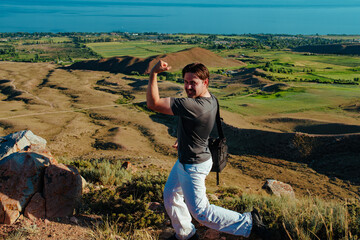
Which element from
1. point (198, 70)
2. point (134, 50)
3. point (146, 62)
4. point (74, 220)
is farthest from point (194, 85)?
point (134, 50)

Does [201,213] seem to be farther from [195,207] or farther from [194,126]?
[194,126]

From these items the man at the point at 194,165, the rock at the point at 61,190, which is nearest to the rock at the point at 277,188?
the man at the point at 194,165

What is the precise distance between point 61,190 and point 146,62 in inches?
2166

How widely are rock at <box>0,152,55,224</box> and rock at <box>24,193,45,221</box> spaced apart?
80mm

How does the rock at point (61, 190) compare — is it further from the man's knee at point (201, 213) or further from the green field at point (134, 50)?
the green field at point (134, 50)

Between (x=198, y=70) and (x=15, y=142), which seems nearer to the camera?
(x=198, y=70)

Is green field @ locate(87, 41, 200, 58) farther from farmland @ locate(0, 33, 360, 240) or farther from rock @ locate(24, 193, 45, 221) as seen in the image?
rock @ locate(24, 193, 45, 221)

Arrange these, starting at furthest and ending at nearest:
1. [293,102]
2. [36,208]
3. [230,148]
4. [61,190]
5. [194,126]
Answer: [293,102]
[230,148]
[61,190]
[36,208]
[194,126]

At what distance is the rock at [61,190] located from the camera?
502 centimetres

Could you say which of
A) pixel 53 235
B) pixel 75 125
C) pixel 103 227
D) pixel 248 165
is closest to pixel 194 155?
pixel 103 227

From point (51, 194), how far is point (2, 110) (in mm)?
28602

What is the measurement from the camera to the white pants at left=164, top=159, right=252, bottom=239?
388 cm

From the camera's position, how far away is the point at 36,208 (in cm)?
489

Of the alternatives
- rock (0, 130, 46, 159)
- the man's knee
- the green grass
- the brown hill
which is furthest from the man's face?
the brown hill
